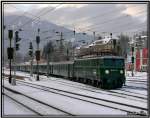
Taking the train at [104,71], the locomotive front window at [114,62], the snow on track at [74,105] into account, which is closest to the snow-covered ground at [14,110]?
the snow on track at [74,105]

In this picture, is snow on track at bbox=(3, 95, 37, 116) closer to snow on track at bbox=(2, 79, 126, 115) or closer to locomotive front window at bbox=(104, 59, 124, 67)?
snow on track at bbox=(2, 79, 126, 115)

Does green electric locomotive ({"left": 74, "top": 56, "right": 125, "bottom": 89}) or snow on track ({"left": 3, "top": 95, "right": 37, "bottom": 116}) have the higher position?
green electric locomotive ({"left": 74, "top": 56, "right": 125, "bottom": 89})

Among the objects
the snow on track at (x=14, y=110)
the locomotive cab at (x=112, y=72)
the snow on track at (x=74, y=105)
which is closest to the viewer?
Result: the snow on track at (x=14, y=110)

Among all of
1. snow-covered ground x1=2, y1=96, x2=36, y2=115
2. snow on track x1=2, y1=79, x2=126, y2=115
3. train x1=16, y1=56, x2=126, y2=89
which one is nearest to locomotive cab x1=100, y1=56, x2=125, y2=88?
train x1=16, y1=56, x2=126, y2=89

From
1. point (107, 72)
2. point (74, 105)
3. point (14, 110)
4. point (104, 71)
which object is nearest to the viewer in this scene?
point (14, 110)

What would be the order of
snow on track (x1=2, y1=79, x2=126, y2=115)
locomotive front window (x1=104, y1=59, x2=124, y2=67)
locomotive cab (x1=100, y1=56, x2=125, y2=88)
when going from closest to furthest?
snow on track (x1=2, y1=79, x2=126, y2=115) → locomotive cab (x1=100, y1=56, x2=125, y2=88) → locomotive front window (x1=104, y1=59, x2=124, y2=67)

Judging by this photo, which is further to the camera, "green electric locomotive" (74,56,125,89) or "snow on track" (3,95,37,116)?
"green electric locomotive" (74,56,125,89)

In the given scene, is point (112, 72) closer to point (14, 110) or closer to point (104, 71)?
point (104, 71)

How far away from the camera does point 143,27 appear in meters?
13.9

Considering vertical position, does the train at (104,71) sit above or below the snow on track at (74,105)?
above

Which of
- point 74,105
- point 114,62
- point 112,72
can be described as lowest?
point 74,105

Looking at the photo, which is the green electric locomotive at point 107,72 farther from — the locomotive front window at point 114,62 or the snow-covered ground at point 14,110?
the snow-covered ground at point 14,110

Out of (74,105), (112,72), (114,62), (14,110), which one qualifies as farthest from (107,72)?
(14,110)

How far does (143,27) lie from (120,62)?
14.7m
